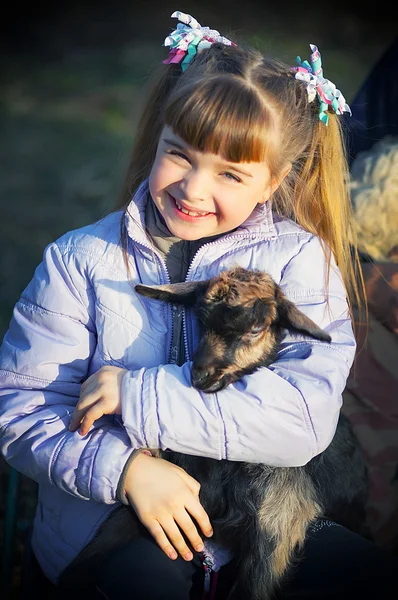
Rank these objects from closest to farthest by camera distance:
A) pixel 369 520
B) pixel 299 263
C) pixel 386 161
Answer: pixel 299 263 < pixel 369 520 < pixel 386 161

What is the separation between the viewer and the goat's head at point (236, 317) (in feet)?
8.01

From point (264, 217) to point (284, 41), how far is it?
296 centimetres

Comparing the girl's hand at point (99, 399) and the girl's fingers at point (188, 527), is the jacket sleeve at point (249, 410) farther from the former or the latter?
the girl's fingers at point (188, 527)

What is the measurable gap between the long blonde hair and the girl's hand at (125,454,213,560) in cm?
106

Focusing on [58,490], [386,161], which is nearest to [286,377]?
[58,490]

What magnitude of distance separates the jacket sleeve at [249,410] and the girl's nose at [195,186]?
0.60 meters

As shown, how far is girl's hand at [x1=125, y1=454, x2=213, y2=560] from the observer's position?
244 centimetres

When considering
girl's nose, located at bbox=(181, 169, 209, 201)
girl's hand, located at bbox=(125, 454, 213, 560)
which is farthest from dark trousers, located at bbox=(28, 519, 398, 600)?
girl's nose, located at bbox=(181, 169, 209, 201)

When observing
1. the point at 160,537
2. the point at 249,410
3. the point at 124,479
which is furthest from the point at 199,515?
the point at 249,410

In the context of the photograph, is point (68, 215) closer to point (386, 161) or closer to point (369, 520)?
point (386, 161)

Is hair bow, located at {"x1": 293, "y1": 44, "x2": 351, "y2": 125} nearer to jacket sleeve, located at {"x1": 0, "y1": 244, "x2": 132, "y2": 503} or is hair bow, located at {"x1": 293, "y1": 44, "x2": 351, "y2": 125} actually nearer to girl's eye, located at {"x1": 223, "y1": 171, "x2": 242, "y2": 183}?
girl's eye, located at {"x1": 223, "y1": 171, "x2": 242, "y2": 183}

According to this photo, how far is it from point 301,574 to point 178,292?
1183 mm

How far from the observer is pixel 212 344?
2471 millimetres

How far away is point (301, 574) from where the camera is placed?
2.64m
